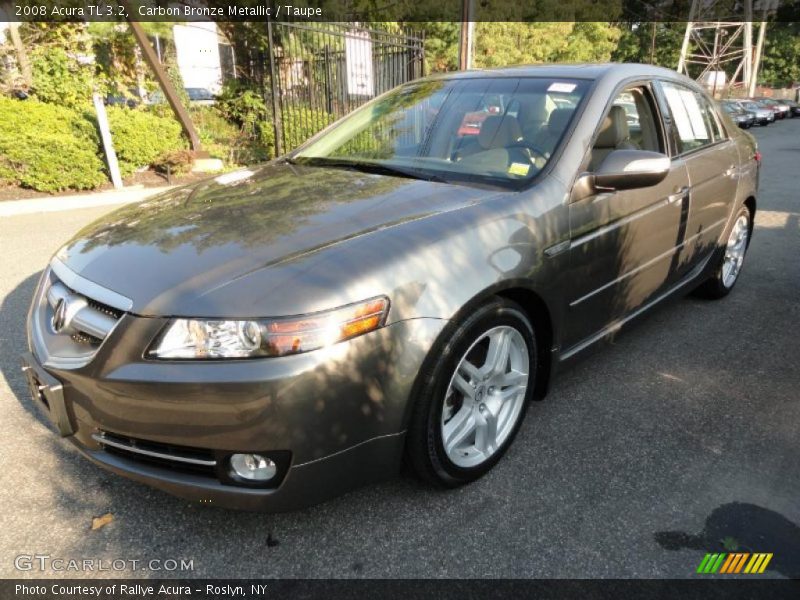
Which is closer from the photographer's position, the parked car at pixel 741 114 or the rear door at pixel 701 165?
the rear door at pixel 701 165

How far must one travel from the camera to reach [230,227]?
7.63ft

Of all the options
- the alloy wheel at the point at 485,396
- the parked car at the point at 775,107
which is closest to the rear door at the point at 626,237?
the alloy wheel at the point at 485,396

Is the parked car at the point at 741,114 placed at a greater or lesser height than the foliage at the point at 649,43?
lesser

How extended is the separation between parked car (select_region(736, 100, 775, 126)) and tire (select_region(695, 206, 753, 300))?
30.9 metres

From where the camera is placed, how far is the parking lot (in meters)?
2.10

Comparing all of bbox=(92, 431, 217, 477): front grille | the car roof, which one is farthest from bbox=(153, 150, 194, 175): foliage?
bbox=(92, 431, 217, 477): front grille

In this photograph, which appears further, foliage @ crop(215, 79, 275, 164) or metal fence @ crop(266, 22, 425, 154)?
foliage @ crop(215, 79, 275, 164)

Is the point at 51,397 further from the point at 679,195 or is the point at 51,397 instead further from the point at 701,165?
the point at 701,165

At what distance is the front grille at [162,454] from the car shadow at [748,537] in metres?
1.66

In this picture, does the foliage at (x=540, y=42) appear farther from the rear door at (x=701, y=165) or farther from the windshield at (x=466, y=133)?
the windshield at (x=466, y=133)

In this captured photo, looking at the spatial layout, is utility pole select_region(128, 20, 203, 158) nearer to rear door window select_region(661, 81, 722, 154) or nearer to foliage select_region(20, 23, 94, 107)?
foliage select_region(20, 23, 94, 107)

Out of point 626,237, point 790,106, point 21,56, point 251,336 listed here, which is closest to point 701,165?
point 626,237

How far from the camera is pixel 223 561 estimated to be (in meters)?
2.08

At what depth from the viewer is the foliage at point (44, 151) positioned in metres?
8.28
